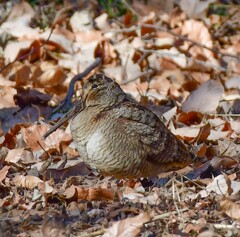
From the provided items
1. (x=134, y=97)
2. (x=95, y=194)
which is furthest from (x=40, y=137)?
(x=134, y=97)

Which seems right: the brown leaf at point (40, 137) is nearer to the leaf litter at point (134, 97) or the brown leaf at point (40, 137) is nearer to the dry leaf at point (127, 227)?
the leaf litter at point (134, 97)

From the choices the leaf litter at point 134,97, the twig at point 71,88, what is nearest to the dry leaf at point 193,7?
the leaf litter at point 134,97

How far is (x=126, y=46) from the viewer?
8.16 meters

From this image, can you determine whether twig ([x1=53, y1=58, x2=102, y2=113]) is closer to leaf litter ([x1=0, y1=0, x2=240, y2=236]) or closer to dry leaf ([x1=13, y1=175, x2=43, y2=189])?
leaf litter ([x1=0, y1=0, x2=240, y2=236])

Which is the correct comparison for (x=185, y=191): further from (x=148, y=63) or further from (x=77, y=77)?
(x=148, y=63)

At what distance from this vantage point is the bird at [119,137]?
482cm

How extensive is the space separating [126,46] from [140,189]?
11.4 feet

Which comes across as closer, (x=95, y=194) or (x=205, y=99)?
(x=95, y=194)

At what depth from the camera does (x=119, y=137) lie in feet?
15.9

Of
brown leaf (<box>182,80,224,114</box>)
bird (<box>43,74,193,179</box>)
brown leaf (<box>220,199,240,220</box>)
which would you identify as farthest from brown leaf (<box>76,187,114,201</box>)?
brown leaf (<box>182,80,224,114</box>)

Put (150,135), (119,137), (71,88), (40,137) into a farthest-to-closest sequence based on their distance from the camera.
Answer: (71,88) < (40,137) < (150,135) < (119,137)

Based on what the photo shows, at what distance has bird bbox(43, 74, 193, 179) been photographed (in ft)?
15.8

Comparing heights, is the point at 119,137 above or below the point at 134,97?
above

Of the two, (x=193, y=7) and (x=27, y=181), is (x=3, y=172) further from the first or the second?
(x=193, y=7)
